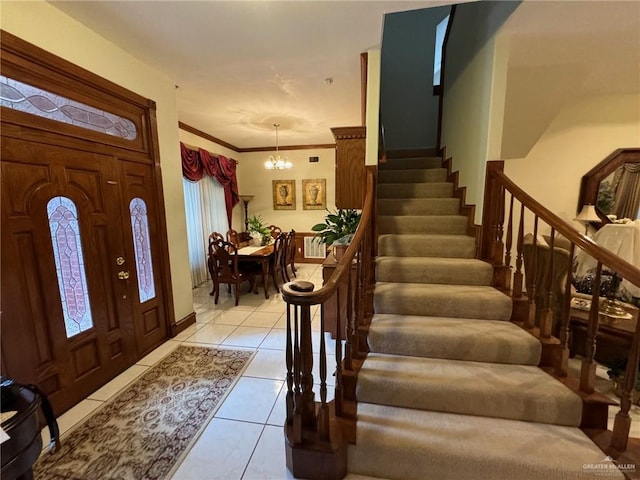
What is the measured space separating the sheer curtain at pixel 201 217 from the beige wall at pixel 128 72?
1.54m

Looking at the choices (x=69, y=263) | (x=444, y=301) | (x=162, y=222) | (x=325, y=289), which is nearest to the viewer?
(x=325, y=289)

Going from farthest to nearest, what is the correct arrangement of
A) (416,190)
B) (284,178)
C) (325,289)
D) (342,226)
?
(284,178) → (416,190) → (342,226) → (325,289)

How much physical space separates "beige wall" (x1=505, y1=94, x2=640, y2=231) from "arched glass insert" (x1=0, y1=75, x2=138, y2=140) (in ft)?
14.4

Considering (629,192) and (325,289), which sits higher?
(629,192)

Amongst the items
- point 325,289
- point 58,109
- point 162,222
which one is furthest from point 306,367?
point 58,109

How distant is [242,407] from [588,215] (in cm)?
445

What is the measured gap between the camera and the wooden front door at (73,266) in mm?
1688

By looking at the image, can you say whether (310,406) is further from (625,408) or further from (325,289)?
(625,408)

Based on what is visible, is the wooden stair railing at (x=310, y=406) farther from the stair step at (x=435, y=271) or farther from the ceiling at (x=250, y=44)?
the ceiling at (x=250, y=44)

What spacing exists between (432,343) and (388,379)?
44 centimetres

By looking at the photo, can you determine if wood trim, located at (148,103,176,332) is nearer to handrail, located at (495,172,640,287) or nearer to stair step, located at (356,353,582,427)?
stair step, located at (356,353,582,427)

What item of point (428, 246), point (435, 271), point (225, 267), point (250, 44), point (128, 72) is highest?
point (250, 44)

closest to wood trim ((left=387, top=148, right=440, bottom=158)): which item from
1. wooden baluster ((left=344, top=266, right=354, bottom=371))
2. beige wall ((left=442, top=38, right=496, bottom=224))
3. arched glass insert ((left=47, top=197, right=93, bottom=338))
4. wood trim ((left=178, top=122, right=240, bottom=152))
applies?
beige wall ((left=442, top=38, right=496, bottom=224))

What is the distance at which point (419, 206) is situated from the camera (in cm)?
319
